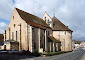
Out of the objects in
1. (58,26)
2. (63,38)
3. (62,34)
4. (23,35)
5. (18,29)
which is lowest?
(63,38)

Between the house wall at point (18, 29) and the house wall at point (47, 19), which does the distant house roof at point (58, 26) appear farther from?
the house wall at point (18, 29)

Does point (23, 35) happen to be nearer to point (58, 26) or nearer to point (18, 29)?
point (18, 29)

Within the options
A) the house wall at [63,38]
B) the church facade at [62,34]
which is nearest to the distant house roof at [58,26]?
the church facade at [62,34]

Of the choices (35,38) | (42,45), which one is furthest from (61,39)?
(35,38)

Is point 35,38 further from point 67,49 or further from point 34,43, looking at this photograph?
point 67,49

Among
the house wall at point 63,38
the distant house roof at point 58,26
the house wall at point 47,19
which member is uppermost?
the house wall at point 47,19

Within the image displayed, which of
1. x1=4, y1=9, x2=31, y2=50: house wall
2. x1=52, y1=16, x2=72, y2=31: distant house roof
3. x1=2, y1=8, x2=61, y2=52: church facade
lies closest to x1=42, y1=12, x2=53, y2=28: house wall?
x1=52, y1=16, x2=72, y2=31: distant house roof

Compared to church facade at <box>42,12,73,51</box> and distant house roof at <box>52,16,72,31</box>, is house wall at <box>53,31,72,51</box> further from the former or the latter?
distant house roof at <box>52,16,72,31</box>

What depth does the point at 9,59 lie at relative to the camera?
22.8 metres

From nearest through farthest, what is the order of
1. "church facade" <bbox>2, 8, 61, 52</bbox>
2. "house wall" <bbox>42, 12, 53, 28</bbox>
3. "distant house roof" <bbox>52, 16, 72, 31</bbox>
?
"church facade" <bbox>2, 8, 61, 52</bbox> < "house wall" <bbox>42, 12, 53, 28</bbox> < "distant house roof" <bbox>52, 16, 72, 31</bbox>

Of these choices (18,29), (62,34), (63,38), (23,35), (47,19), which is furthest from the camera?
(47,19)

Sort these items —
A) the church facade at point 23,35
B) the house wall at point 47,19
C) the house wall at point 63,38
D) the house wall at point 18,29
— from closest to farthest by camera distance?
the church facade at point 23,35 < the house wall at point 18,29 < the house wall at point 63,38 < the house wall at point 47,19

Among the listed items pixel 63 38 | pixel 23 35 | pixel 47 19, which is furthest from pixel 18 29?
pixel 63 38

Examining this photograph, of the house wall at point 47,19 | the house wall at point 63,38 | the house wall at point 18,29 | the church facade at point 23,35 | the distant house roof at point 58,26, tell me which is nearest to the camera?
the church facade at point 23,35
